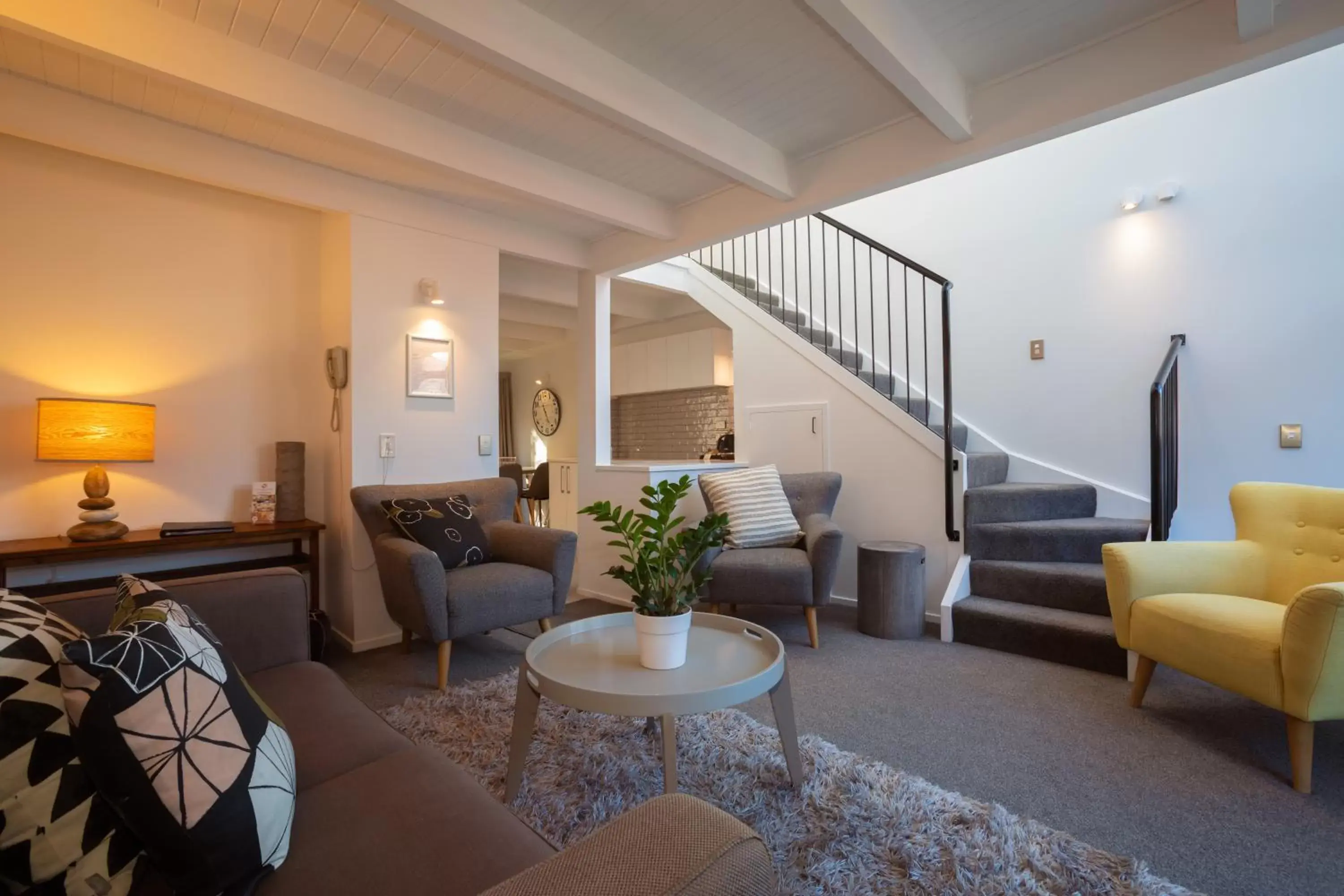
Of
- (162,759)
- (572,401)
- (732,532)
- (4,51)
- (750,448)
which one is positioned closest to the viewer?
(162,759)

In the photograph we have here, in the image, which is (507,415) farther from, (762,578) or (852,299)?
(762,578)

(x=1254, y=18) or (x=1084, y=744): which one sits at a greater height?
(x=1254, y=18)

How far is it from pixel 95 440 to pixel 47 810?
235cm

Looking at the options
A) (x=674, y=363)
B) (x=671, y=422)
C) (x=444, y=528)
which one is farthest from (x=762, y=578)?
(x=671, y=422)

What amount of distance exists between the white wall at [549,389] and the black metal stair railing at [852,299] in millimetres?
2385

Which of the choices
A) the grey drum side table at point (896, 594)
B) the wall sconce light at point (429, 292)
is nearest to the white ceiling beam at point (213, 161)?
the wall sconce light at point (429, 292)

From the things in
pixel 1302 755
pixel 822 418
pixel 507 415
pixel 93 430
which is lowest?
pixel 1302 755

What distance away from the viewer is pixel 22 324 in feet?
8.76

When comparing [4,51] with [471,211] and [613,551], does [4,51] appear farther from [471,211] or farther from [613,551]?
[613,551]

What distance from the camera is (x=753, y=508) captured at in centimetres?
370

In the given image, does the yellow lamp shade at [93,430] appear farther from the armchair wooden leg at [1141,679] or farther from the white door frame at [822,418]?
the armchair wooden leg at [1141,679]

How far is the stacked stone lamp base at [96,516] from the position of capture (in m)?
2.58

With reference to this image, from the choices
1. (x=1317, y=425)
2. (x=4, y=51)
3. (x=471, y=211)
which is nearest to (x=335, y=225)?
(x=471, y=211)

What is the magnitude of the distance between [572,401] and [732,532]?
14.2ft
